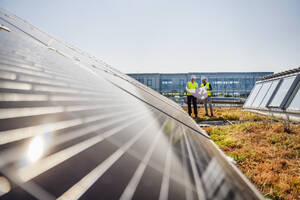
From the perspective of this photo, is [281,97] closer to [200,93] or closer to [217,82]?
[200,93]

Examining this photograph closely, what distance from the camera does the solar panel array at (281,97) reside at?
801 cm

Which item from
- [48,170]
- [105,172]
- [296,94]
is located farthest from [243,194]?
[296,94]

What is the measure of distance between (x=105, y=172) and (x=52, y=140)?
0.24 m

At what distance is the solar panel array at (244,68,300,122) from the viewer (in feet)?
26.3

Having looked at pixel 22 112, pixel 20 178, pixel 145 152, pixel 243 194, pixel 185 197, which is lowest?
pixel 243 194

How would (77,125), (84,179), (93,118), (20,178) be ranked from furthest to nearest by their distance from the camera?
(93,118) < (77,125) < (84,179) < (20,178)

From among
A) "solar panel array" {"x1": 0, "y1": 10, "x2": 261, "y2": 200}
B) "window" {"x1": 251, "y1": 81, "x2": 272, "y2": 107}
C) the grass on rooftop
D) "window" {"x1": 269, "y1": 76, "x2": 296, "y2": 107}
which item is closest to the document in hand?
the grass on rooftop

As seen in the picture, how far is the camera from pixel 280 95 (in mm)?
9273

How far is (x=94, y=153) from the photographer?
27.3 inches

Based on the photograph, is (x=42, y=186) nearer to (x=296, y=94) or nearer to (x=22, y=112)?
(x=22, y=112)

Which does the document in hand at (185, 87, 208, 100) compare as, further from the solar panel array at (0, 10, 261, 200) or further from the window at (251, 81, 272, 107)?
the solar panel array at (0, 10, 261, 200)

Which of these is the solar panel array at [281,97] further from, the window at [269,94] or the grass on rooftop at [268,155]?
the grass on rooftop at [268,155]

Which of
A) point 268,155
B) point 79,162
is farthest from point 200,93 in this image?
point 79,162

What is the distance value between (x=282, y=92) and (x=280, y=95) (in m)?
0.19
